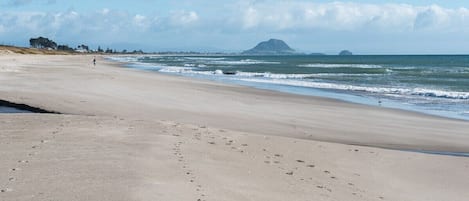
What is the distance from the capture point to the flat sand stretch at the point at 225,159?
661cm

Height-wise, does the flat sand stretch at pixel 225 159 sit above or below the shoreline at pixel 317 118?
above

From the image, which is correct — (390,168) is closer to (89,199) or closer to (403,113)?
(89,199)

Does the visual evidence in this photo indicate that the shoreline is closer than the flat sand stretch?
No

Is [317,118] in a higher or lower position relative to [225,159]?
lower

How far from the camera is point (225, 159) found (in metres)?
8.83

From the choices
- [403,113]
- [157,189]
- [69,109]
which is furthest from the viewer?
[403,113]

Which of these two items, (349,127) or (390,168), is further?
(349,127)

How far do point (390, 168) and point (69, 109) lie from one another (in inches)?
410

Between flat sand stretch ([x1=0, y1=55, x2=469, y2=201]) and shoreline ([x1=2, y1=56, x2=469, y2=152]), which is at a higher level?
flat sand stretch ([x1=0, y1=55, x2=469, y2=201])

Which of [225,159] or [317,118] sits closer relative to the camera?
[225,159]

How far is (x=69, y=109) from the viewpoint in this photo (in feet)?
54.6

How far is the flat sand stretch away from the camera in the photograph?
661 cm

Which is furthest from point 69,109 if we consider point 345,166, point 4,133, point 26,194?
point 26,194

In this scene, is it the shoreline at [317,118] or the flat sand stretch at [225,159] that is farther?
the shoreline at [317,118]
